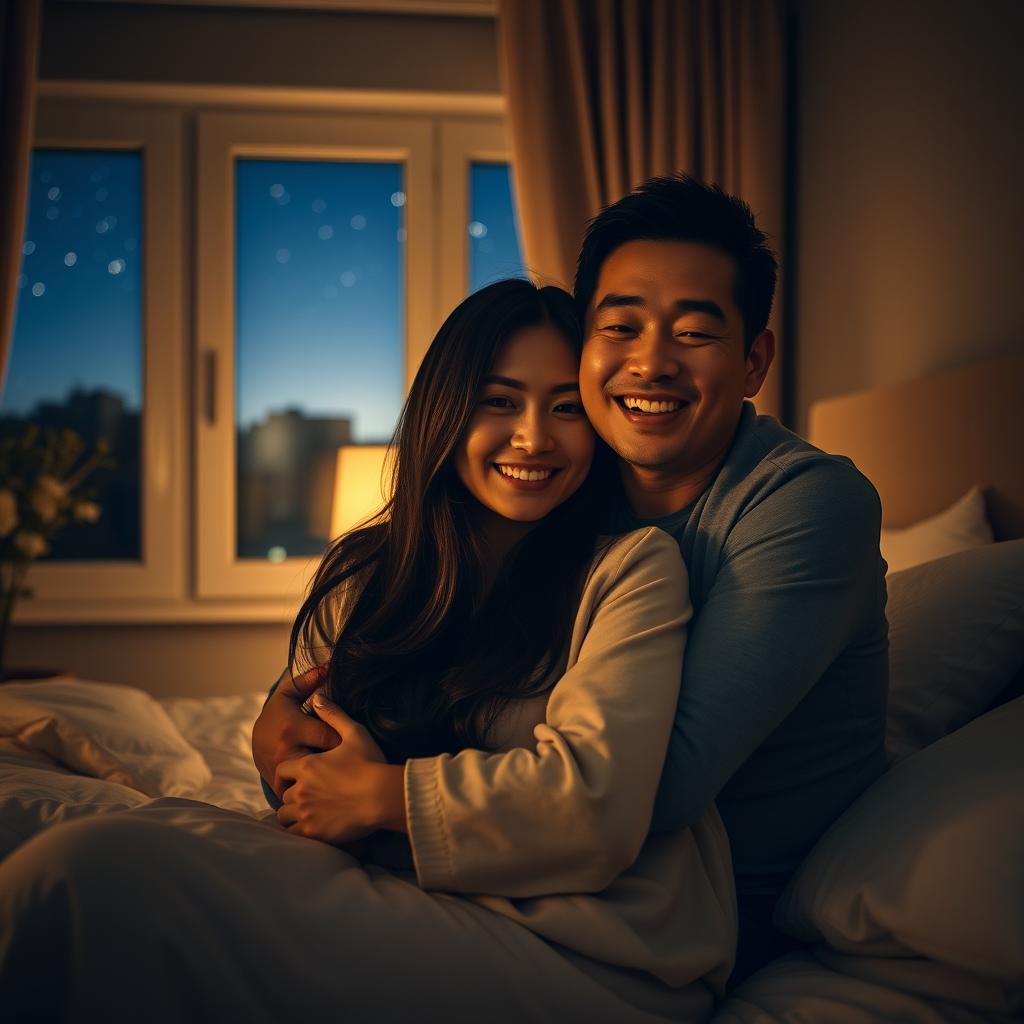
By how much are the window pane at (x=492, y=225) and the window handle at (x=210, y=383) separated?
38.1 inches

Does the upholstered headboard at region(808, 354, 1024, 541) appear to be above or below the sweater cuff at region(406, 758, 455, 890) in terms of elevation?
above

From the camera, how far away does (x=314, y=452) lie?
3.66 m

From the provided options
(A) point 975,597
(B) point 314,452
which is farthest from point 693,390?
(B) point 314,452

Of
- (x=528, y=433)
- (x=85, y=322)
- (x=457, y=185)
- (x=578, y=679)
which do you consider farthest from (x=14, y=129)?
(x=578, y=679)

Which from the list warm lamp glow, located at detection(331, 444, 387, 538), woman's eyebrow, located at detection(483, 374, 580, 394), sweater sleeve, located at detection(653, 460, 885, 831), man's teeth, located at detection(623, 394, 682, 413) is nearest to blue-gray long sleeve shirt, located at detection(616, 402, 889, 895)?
sweater sleeve, located at detection(653, 460, 885, 831)

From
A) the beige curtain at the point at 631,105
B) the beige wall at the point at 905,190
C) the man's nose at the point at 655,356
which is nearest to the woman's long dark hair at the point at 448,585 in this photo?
the man's nose at the point at 655,356

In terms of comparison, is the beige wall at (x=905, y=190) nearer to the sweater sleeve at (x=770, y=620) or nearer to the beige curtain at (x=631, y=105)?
the beige curtain at (x=631, y=105)

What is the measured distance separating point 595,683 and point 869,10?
7.51ft

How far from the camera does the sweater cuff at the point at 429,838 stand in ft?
3.17

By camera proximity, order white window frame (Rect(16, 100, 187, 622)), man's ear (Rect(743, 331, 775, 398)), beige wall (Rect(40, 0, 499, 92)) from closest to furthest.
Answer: man's ear (Rect(743, 331, 775, 398)) → beige wall (Rect(40, 0, 499, 92)) → white window frame (Rect(16, 100, 187, 622))

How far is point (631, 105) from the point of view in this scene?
10.2ft

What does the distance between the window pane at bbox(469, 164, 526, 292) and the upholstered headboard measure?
1693mm

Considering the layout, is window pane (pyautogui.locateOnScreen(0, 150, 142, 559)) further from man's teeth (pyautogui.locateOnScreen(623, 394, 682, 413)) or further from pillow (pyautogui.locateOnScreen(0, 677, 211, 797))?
man's teeth (pyautogui.locateOnScreen(623, 394, 682, 413))

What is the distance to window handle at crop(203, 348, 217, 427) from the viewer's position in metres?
3.43
